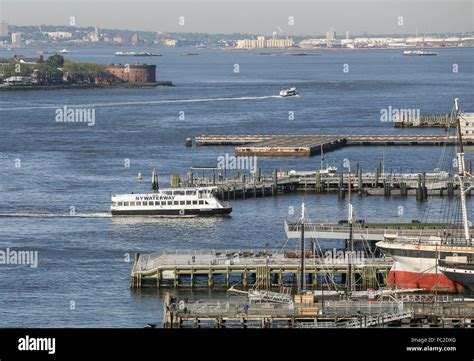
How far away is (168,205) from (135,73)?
362ft

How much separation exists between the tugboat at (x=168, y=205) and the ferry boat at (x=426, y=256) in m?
16.4

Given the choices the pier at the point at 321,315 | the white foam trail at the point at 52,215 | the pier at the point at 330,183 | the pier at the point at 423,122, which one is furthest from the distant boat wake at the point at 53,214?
the pier at the point at 423,122

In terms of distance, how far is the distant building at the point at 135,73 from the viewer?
155925 mm

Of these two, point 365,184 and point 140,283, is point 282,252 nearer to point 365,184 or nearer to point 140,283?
point 140,283

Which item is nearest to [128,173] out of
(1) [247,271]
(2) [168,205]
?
(2) [168,205]

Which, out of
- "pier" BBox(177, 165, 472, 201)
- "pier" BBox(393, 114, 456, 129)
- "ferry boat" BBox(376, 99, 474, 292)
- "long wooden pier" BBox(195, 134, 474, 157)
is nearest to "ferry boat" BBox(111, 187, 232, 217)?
"pier" BBox(177, 165, 472, 201)

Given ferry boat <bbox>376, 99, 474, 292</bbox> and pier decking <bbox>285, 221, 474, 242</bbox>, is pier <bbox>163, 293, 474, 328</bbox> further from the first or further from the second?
pier decking <bbox>285, 221, 474, 242</bbox>

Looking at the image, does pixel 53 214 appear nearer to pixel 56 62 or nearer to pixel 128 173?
pixel 128 173

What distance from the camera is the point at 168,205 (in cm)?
4756

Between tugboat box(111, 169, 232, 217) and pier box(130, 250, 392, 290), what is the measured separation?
13.5 metres

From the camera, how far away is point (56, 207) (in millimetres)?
49406
